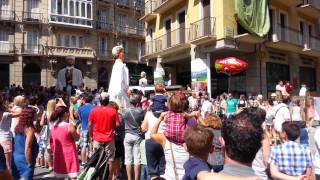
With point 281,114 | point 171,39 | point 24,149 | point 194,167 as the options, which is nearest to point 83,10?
point 171,39

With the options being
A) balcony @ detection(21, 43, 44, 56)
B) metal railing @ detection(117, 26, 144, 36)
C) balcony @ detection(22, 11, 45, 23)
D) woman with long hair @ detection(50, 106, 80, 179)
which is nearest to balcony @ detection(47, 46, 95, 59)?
balcony @ detection(21, 43, 44, 56)

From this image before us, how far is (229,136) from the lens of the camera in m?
3.13

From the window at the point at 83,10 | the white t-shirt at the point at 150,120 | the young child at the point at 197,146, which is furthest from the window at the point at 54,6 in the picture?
the young child at the point at 197,146

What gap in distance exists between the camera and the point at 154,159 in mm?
7383

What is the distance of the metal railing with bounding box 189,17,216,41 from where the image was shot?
22311mm

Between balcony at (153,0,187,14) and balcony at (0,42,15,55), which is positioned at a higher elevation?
balcony at (153,0,187,14)

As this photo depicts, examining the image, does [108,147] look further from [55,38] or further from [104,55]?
[104,55]

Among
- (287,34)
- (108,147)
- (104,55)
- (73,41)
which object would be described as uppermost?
(73,41)

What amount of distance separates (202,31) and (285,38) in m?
6.53

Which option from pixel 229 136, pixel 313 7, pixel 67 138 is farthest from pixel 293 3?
pixel 229 136

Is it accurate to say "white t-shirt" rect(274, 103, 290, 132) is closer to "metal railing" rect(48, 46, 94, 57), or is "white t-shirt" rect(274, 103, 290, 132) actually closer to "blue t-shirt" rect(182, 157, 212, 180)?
"blue t-shirt" rect(182, 157, 212, 180)

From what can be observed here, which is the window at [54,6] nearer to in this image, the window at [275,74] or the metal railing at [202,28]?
the metal railing at [202,28]

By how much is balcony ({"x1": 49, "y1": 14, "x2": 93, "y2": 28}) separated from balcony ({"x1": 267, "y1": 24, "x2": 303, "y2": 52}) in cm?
2186

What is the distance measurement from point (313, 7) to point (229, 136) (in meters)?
28.2
